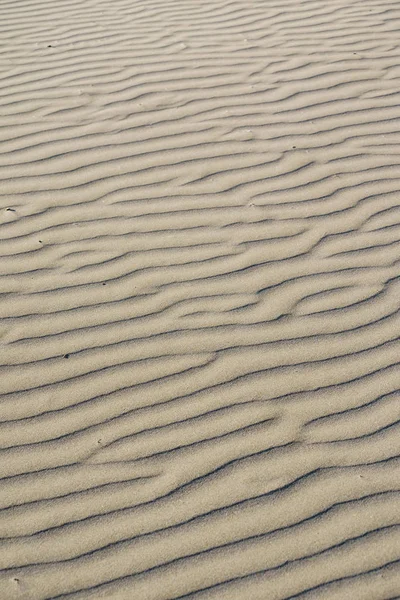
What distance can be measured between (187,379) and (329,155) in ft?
6.63

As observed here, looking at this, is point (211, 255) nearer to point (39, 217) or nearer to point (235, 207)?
point (235, 207)

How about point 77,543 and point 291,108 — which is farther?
point 291,108

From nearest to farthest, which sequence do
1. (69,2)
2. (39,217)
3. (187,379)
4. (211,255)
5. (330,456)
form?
1. (330,456)
2. (187,379)
3. (211,255)
4. (39,217)
5. (69,2)

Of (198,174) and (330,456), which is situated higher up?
(198,174)

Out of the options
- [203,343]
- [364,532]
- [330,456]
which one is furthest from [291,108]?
[364,532]

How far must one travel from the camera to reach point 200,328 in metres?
3.24

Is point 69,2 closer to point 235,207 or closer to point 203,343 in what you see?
point 235,207

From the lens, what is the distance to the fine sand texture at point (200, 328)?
2445mm

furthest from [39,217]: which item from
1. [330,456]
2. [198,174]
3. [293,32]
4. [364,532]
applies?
[293,32]

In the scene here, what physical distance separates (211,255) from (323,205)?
748 millimetres

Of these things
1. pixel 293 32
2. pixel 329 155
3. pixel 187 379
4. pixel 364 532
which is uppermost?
pixel 293 32

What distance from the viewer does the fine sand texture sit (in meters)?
2.45

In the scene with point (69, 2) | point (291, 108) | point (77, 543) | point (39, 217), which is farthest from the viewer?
point (69, 2)

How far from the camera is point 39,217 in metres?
3.95
